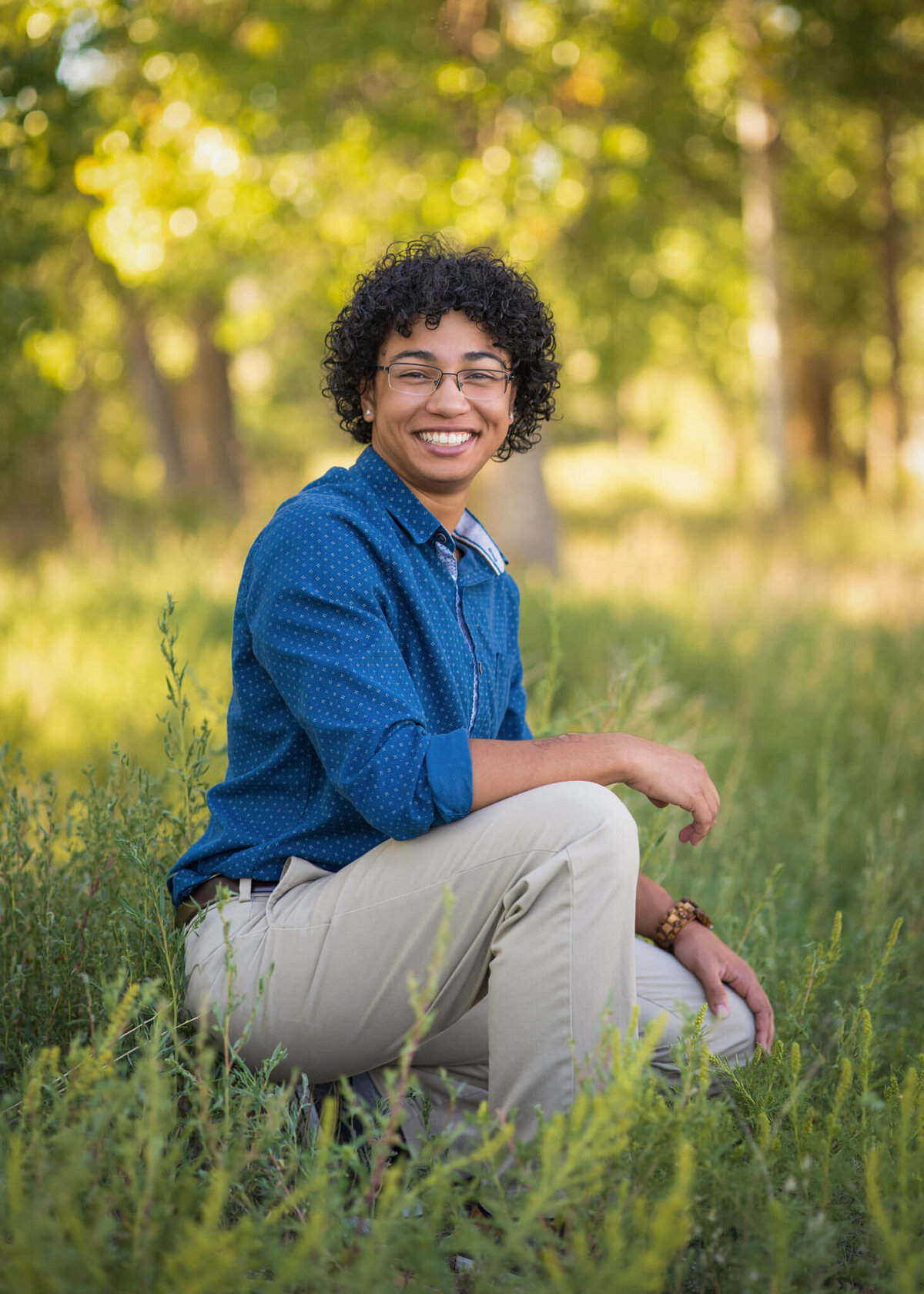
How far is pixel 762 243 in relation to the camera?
12.1m

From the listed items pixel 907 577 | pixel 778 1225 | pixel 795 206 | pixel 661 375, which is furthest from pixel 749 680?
pixel 661 375

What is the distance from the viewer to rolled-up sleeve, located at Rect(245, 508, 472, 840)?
2.04 metres

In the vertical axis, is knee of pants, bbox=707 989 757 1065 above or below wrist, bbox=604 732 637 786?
below

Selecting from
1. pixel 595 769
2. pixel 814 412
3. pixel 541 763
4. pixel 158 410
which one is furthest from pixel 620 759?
pixel 814 412

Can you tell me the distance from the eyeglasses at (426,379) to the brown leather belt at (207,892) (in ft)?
3.57

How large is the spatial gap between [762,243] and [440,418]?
10786 millimetres

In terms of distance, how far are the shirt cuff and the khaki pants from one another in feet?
0.18

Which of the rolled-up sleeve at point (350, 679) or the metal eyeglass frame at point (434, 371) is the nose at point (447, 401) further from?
the rolled-up sleeve at point (350, 679)

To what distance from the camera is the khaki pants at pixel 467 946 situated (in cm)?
203

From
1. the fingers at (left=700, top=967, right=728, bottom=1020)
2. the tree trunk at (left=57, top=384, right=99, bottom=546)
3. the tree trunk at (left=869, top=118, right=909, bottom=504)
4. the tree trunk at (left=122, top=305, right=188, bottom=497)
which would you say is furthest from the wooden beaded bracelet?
the tree trunk at (left=122, top=305, right=188, bottom=497)

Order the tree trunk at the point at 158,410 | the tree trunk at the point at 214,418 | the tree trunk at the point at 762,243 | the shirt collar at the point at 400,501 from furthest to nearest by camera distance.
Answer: the tree trunk at the point at 214,418, the tree trunk at the point at 158,410, the tree trunk at the point at 762,243, the shirt collar at the point at 400,501

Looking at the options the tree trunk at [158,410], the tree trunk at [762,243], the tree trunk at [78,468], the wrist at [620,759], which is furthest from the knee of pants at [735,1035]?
the tree trunk at [158,410]

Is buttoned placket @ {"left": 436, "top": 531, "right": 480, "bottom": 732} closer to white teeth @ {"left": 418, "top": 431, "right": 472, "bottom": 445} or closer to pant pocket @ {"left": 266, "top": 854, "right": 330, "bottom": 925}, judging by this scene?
white teeth @ {"left": 418, "top": 431, "right": 472, "bottom": 445}

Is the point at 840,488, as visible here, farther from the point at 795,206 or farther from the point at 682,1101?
the point at 682,1101
